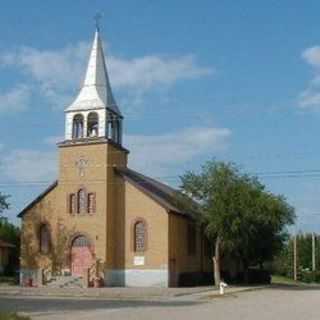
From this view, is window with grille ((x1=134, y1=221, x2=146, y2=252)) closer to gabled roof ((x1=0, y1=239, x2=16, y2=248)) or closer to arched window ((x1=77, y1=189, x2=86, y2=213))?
arched window ((x1=77, y1=189, x2=86, y2=213))

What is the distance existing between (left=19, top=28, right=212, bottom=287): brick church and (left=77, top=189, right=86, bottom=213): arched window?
78 mm

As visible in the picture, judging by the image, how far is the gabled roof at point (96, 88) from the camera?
5944 centimetres

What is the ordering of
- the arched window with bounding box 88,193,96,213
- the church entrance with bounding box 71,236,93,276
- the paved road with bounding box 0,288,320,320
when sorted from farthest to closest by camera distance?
1. the arched window with bounding box 88,193,96,213
2. the church entrance with bounding box 71,236,93,276
3. the paved road with bounding box 0,288,320,320

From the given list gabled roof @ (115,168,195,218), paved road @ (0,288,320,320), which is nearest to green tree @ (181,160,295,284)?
gabled roof @ (115,168,195,218)

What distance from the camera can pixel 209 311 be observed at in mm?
30094

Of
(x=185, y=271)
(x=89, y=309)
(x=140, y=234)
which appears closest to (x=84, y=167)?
(x=140, y=234)

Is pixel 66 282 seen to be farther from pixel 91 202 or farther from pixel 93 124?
pixel 93 124

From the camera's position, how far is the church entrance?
5734cm

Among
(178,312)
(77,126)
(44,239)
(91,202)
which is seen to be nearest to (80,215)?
(91,202)

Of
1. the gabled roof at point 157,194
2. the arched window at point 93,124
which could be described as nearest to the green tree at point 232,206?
the gabled roof at point 157,194

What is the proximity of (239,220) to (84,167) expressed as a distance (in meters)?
12.8

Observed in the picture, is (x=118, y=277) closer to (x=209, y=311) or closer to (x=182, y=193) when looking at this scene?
(x=182, y=193)

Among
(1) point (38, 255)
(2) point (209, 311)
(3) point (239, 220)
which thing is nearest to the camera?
(2) point (209, 311)

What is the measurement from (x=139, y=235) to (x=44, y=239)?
8.18 metres
